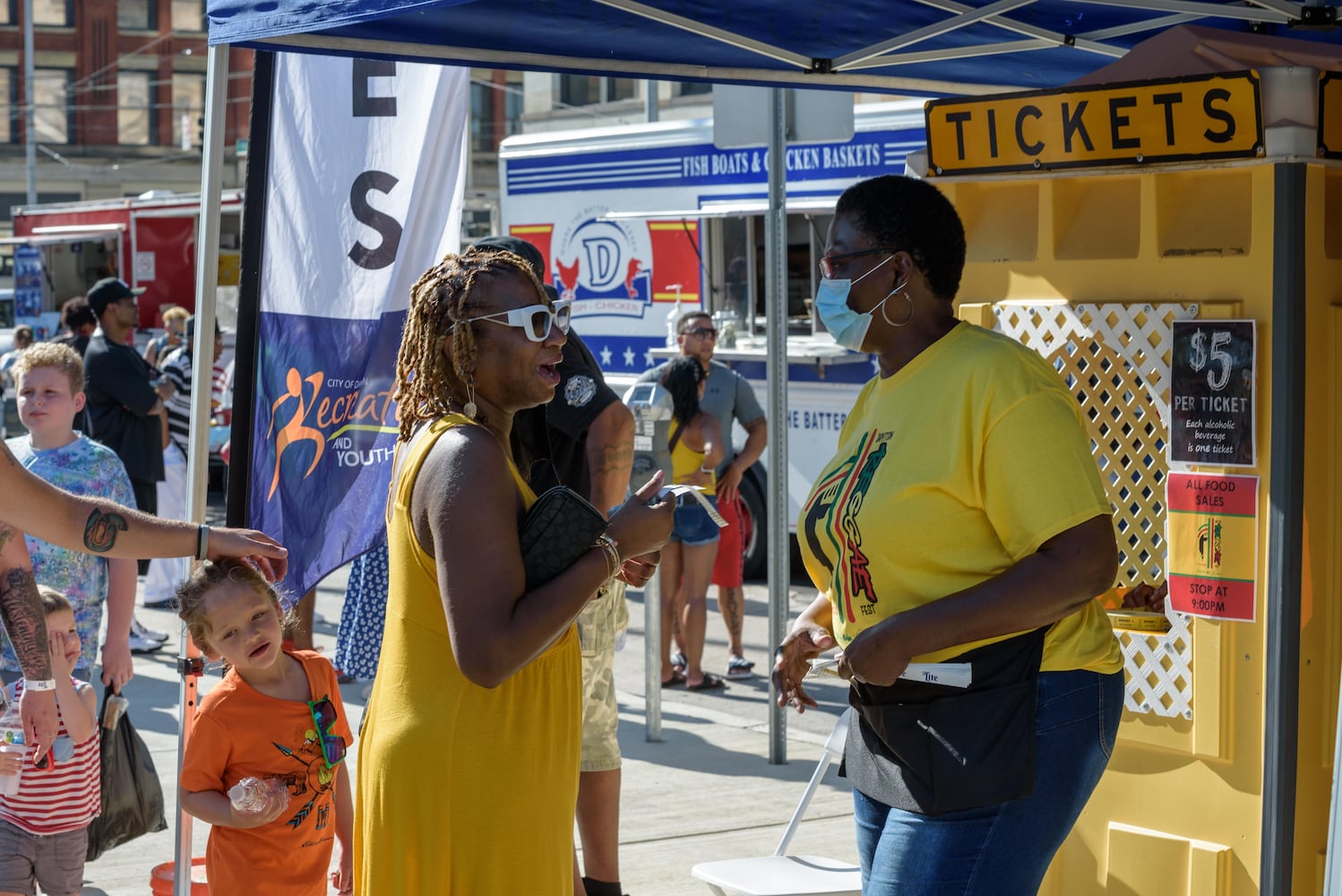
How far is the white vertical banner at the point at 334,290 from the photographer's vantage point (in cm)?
434

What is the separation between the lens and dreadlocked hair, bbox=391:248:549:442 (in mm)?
2818

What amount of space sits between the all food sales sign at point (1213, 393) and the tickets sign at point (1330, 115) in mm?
436

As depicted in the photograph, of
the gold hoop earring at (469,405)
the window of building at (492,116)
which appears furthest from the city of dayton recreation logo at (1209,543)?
the window of building at (492,116)

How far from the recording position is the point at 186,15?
177 feet

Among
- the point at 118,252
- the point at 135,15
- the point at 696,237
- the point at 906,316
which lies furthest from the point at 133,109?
the point at 906,316

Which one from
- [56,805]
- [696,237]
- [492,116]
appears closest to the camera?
[56,805]

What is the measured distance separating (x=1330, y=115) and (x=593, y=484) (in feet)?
6.89

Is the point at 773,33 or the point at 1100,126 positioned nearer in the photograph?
the point at 1100,126

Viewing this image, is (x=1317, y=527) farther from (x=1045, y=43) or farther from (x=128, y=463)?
(x=128, y=463)

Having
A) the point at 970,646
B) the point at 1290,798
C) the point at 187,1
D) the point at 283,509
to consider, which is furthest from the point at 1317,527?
the point at 187,1

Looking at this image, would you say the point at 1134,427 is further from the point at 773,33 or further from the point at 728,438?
the point at 728,438

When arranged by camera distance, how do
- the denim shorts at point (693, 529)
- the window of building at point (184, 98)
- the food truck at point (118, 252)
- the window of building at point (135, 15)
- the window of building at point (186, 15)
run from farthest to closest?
the window of building at point (184, 98), the window of building at point (186, 15), the window of building at point (135, 15), the food truck at point (118, 252), the denim shorts at point (693, 529)

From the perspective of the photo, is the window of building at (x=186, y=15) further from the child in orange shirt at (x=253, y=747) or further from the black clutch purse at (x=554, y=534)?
the black clutch purse at (x=554, y=534)

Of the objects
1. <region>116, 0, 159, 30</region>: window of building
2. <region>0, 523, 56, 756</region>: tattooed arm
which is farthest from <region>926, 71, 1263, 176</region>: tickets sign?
<region>116, 0, 159, 30</region>: window of building
